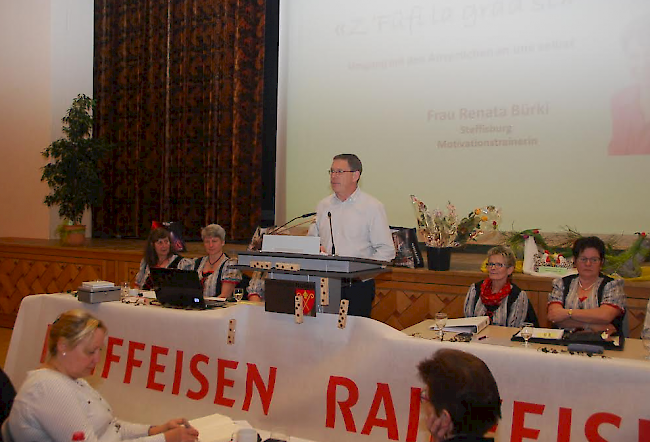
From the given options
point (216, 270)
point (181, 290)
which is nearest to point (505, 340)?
point (181, 290)

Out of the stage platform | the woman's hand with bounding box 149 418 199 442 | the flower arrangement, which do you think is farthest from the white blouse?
the flower arrangement

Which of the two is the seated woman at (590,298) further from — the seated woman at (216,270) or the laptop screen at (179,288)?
the seated woman at (216,270)

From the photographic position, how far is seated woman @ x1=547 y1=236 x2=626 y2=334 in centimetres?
334

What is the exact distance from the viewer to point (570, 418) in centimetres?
229

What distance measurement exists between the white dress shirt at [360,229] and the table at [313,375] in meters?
0.91

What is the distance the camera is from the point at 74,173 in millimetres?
6816

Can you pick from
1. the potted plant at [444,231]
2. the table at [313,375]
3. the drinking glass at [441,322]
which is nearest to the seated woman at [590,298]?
the drinking glass at [441,322]

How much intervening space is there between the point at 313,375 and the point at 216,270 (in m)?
1.80

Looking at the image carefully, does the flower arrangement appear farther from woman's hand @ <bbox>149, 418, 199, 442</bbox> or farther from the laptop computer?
woman's hand @ <bbox>149, 418, 199, 442</bbox>

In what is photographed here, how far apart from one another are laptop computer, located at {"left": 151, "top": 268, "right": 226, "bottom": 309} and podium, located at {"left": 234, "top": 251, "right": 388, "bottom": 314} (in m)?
0.50

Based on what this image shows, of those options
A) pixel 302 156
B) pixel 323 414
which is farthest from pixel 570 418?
pixel 302 156

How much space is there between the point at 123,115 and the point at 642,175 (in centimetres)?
561

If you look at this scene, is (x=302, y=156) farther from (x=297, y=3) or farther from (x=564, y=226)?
(x=564, y=226)

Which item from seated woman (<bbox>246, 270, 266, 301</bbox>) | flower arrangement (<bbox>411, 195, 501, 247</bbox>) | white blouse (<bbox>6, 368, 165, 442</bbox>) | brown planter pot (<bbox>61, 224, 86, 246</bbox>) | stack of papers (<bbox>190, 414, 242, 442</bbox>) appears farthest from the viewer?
brown planter pot (<bbox>61, 224, 86, 246</bbox>)
